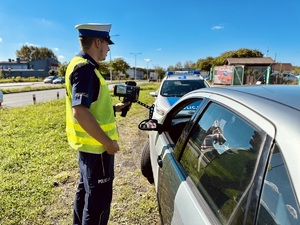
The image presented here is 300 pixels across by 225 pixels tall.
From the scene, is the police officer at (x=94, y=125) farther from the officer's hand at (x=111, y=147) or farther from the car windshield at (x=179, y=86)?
the car windshield at (x=179, y=86)

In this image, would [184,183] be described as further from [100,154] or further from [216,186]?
[100,154]

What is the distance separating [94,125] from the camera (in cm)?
175

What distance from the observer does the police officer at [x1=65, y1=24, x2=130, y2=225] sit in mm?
1785

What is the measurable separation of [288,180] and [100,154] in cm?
148

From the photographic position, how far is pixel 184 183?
1.48 m

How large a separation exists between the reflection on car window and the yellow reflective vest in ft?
4.46

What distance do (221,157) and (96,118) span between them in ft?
3.43

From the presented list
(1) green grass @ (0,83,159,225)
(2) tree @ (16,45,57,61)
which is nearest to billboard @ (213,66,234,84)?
(1) green grass @ (0,83,159,225)

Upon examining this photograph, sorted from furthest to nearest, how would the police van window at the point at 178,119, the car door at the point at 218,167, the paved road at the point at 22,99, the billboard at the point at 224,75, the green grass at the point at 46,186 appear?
the billboard at the point at 224,75 < the paved road at the point at 22,99 < the green grass at the point at 46,186 < the police van window at the point at 178,119 < the car door at the point at 218,167

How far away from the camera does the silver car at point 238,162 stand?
2.70ft

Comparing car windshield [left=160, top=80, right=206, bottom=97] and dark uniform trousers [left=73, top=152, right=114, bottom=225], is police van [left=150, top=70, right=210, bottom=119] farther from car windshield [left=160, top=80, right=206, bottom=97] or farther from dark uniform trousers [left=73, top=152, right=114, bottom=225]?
dark uniform trousers [left=73, top=152, right=114, bottom=225]

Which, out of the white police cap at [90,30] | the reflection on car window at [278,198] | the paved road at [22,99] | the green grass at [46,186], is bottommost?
the paved road at [22,99]

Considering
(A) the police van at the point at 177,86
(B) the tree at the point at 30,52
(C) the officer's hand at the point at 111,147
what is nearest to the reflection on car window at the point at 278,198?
(C) the officer's hand at the point at 111,147

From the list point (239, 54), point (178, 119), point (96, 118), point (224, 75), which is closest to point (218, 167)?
point (96, 118)
